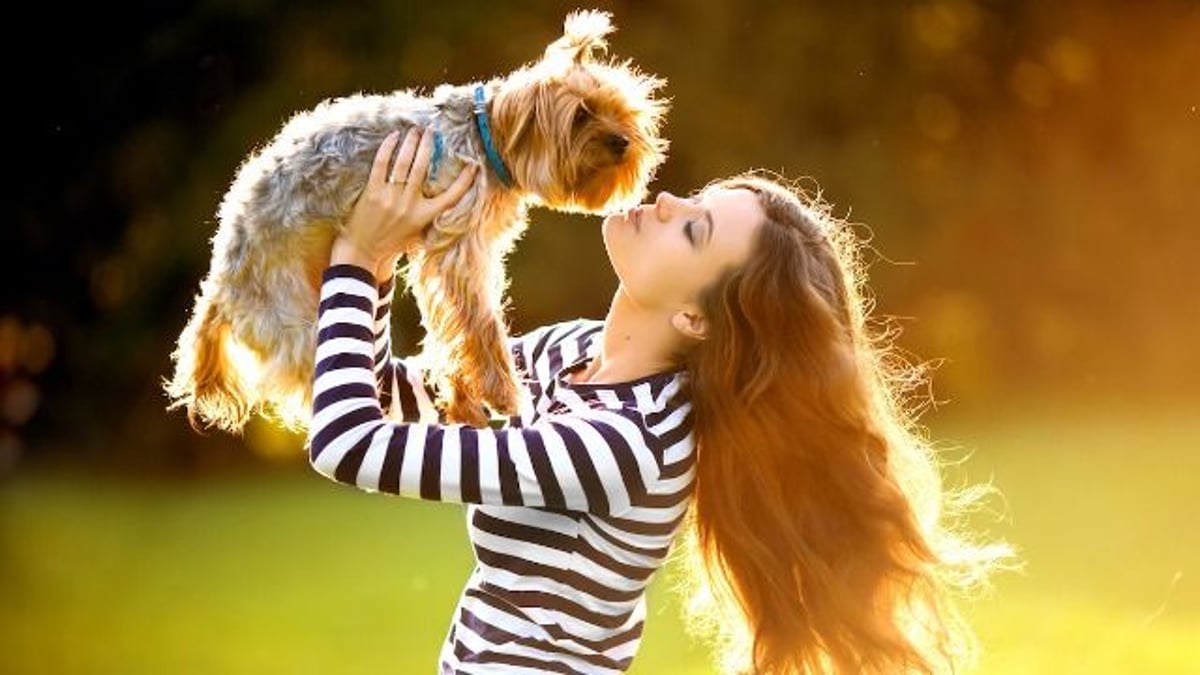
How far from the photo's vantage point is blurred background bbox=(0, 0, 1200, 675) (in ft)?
26.4

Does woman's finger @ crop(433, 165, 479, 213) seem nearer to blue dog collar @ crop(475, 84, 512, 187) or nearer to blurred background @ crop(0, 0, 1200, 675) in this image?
blue dog collar @ crop(475, 84, 512, 187)

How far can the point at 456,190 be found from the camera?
387 centimetres

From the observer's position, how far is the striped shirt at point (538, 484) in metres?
3.17

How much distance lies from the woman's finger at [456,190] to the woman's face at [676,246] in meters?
0.52

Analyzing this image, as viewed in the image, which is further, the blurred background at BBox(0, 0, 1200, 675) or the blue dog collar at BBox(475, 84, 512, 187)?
the blurred background at BBox(0, 0, 1200, 675)

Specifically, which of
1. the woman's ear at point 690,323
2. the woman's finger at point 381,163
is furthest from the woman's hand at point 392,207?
the woman's ear at point 690,323

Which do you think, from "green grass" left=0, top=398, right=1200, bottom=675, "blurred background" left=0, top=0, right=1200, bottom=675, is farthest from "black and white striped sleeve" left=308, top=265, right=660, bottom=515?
"blurred background" left=0, top=0, right=1200, bottom=675

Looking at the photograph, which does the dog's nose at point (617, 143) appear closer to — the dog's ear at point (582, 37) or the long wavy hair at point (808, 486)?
the dog's ear at point (582, 37)

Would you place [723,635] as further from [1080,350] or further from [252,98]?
[1080,350]

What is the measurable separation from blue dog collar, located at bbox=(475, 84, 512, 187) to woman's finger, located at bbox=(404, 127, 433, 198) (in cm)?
27

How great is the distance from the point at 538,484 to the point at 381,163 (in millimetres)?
837

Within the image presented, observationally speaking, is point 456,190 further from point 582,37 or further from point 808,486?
point 808,486

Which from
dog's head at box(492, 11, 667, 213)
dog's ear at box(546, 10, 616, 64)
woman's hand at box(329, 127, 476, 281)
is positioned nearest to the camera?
woman's hand at box(329, 127, 476, 281)

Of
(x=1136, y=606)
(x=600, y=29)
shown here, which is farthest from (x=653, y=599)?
(x=600, y=29)
